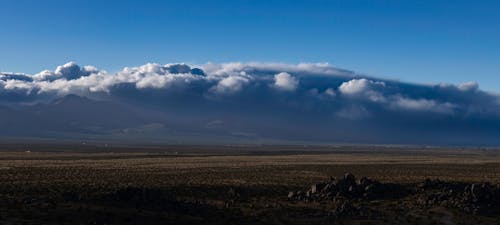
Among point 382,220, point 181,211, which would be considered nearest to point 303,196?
point 382,220

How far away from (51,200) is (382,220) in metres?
19.7

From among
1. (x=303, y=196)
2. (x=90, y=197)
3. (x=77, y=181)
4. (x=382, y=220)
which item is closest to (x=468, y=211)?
(x=382, y=220)

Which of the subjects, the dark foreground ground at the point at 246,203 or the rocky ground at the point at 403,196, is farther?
the rocky ground at the point at 403,196

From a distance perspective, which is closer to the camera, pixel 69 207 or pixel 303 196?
pixel 69 207

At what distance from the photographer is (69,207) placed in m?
33.1

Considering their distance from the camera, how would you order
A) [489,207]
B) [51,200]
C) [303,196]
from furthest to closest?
[303,196]
[489,207]
[51,200]

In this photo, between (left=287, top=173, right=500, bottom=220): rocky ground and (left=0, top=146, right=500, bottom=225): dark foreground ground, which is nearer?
(left=0, top=146, right=500, bottom=225): dark foreground ground

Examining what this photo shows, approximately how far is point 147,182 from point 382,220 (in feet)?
76.3

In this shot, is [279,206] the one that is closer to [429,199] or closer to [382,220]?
[382,220]

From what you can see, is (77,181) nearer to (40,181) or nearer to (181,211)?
(40,181)

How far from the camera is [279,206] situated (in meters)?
38.2

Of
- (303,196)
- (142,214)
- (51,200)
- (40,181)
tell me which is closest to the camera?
(142,214)

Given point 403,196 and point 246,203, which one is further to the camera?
point 403,196

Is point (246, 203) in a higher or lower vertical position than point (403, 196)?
lower
